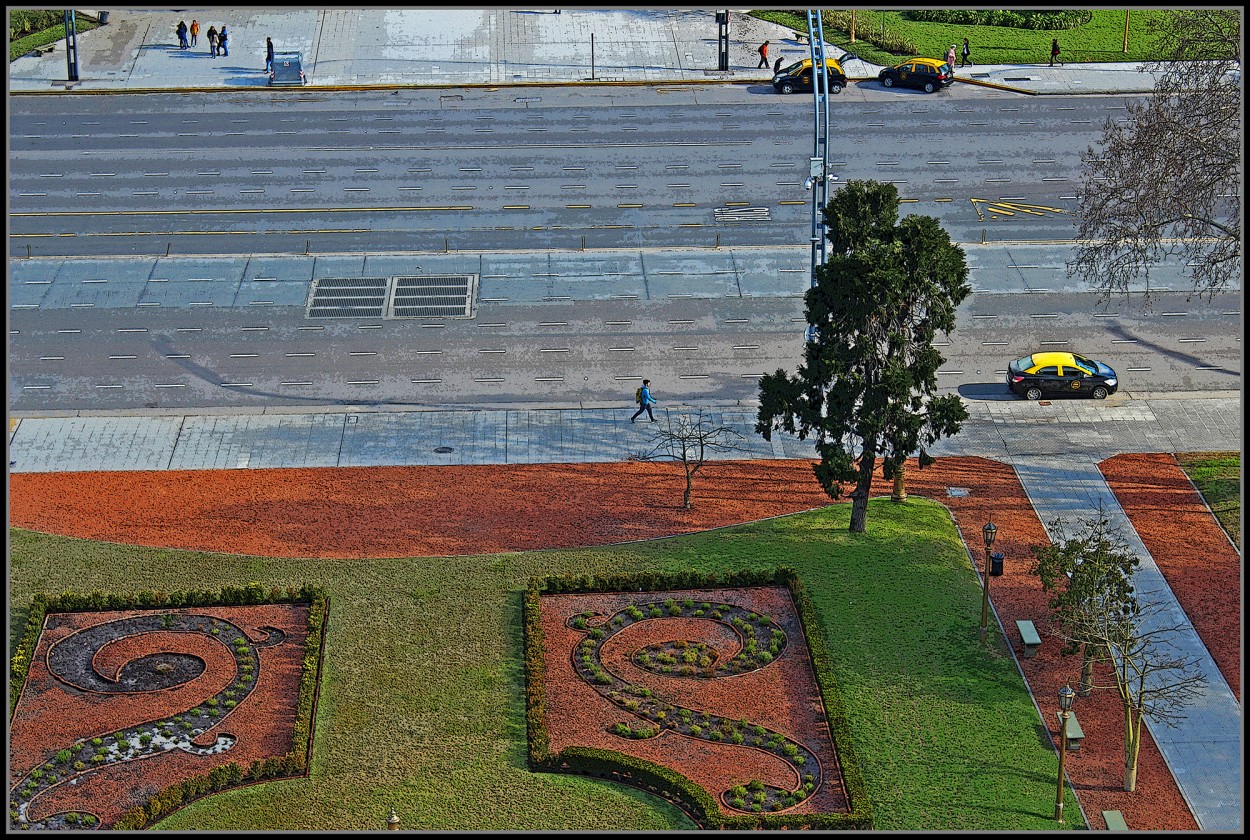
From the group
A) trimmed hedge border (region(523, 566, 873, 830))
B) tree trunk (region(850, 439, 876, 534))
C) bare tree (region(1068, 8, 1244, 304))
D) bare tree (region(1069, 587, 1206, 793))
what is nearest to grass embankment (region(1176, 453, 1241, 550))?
bare tree (region(1069, 587, 1206, 793))

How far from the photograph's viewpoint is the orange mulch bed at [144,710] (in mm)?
40188

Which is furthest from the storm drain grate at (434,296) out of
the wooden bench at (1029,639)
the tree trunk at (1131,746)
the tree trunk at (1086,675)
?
the tree trunk at (1131,746)

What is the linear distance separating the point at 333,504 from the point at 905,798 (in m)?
20.1

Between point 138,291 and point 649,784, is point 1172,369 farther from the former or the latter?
point 138,291

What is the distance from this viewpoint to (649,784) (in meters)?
40.6

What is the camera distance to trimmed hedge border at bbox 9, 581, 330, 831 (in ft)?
130

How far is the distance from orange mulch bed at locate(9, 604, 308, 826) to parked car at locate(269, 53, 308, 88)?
4418 centimetres

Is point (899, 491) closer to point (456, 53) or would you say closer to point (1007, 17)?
point (456, 53)

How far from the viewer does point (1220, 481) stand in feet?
179

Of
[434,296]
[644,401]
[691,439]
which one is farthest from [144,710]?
[434,296]

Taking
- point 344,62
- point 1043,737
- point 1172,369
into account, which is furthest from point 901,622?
point 344,62

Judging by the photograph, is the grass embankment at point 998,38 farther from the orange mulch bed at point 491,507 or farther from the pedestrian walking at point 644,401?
the orange mulch bed at point 491,507

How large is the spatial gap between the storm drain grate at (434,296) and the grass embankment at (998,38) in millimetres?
28820

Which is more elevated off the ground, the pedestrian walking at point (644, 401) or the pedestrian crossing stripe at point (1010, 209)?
the pedestrian crossing stripe at point (1010, 209)
